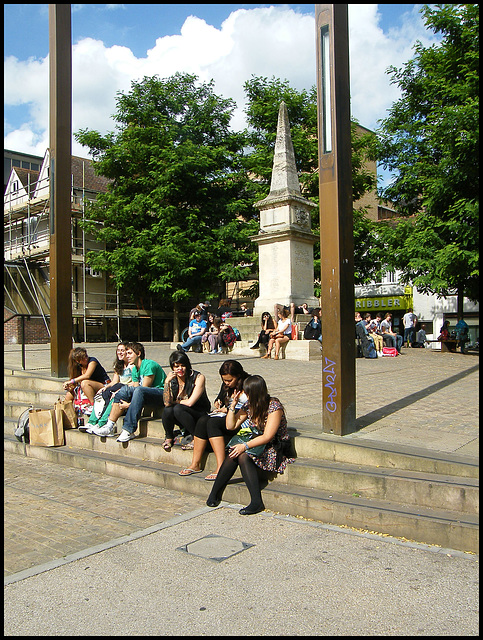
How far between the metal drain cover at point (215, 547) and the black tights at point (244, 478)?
0.63 metres

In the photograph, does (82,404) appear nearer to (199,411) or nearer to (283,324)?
(199,411)

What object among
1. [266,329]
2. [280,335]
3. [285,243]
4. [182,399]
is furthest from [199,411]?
[285,243]

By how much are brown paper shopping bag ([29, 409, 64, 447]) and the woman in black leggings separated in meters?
1.94

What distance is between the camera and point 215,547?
14.4 feet

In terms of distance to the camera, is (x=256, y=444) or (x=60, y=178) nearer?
(x=256, y=444)

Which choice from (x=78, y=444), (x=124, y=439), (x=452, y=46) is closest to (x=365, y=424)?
(x=124, y=439)

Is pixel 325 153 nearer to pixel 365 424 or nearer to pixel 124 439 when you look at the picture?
pixel 365 424

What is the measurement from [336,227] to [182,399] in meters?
2.56

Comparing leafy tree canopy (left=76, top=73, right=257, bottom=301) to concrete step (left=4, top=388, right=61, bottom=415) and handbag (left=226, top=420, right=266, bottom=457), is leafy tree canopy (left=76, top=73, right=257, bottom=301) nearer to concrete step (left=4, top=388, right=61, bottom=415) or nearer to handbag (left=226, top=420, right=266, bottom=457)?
concrete step (left=4, top=388, right=61, bottom=415)

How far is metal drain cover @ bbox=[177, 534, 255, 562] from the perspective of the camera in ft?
13.9

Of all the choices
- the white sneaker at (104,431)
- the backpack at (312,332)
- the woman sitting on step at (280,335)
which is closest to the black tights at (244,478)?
the white sneaker at (104,431)

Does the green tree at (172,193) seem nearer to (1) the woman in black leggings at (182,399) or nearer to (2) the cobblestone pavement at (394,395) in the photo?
(2) the cobblestone pavement at (394,395)

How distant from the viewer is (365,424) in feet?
21.0

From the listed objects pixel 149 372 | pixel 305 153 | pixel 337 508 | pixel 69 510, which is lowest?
pixel 69 510
